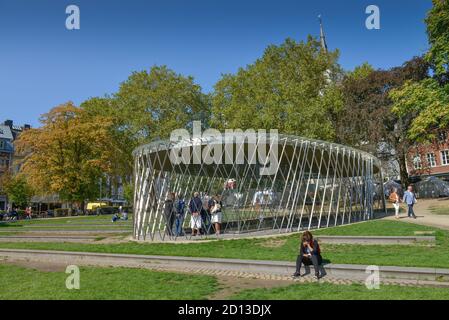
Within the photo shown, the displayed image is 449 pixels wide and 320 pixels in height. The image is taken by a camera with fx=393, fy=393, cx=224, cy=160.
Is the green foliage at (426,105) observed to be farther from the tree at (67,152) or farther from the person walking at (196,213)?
the tree at (67,152)

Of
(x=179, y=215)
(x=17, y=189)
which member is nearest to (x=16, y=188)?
(x=17, y=189)

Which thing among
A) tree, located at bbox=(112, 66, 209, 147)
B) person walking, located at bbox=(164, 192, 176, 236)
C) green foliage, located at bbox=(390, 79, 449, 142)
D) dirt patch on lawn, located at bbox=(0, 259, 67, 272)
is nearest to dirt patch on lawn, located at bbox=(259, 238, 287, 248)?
person walking, located at bbox=(164, 192, 176, 236)

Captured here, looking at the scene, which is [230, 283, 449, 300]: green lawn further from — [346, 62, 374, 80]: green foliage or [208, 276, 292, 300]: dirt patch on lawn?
[346, 62, 374, 80]: green foliage

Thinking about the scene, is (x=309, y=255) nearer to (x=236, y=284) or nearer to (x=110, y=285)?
(x=236, y=284)

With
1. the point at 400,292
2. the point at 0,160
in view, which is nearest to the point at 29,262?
the point at 400,292

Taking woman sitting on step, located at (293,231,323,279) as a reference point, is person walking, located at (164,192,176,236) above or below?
above

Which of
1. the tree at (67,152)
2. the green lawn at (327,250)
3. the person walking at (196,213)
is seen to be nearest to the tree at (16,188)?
the tree at (67,152)

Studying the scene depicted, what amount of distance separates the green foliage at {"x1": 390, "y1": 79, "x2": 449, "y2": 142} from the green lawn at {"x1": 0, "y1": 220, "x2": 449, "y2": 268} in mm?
→ 14261

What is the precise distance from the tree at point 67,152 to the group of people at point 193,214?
2757cm

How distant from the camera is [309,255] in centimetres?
938

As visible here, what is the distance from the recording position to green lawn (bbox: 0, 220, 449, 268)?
32.1ft

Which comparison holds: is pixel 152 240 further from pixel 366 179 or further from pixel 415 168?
pixel 415 168

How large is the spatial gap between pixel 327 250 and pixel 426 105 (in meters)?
20.8

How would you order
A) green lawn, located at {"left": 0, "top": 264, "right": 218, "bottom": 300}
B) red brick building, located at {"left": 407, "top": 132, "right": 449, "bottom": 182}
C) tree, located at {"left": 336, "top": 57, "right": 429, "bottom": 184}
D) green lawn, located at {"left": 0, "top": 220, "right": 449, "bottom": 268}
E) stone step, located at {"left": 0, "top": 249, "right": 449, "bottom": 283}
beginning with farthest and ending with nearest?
1. tree, located at {"left": 336, "top": 57, "right": 429, "bottom": 184}
2. red brick building, located at {"left": 407, "top": 132, "right": 449, "bottom": 182}
3. green lawn, located at {"left": 0, "top": 220, "right": 449, "bottom": 268}
4. stone step, located at {"left": 0, "top": 249, "right": 449, "bottom": 283}
5. green lawn, located at {"left": 0, "top": 264, "right": 218, "bottom": 300}
